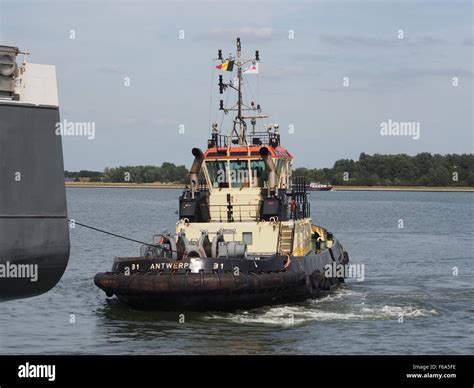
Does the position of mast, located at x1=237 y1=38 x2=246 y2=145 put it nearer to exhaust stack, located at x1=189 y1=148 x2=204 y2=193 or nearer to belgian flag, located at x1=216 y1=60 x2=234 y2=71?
belgian flag, located at x1=216 y1=60 x2=234 y2=71

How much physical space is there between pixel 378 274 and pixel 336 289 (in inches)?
232

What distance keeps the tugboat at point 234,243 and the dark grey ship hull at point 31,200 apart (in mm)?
12076

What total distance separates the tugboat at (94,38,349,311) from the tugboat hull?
0.02m

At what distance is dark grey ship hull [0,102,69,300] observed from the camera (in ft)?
29.0

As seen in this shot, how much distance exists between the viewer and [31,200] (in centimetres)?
898

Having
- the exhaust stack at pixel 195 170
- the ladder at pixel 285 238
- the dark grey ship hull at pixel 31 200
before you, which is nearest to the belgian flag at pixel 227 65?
the exhaust stack at pixel 195 170

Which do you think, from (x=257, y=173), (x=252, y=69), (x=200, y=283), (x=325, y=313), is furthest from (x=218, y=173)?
(x=200, y=283)

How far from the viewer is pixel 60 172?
9.22 metres

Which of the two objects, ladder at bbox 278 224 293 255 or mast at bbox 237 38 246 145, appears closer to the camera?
ladder at bbox 278 224 293 255

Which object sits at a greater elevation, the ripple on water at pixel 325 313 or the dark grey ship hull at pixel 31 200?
the dark grey ship hull at pixel 31 200

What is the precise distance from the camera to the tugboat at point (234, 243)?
70.4 ft

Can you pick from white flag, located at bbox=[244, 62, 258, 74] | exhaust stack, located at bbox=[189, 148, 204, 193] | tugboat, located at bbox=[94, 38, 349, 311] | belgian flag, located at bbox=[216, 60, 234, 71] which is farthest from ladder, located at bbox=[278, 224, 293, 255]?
belgian flag, located at bbox=[216, 60, 234, 71]

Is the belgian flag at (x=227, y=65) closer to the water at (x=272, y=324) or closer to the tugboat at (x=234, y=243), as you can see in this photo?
the tugboat at (x=234, y=243)
